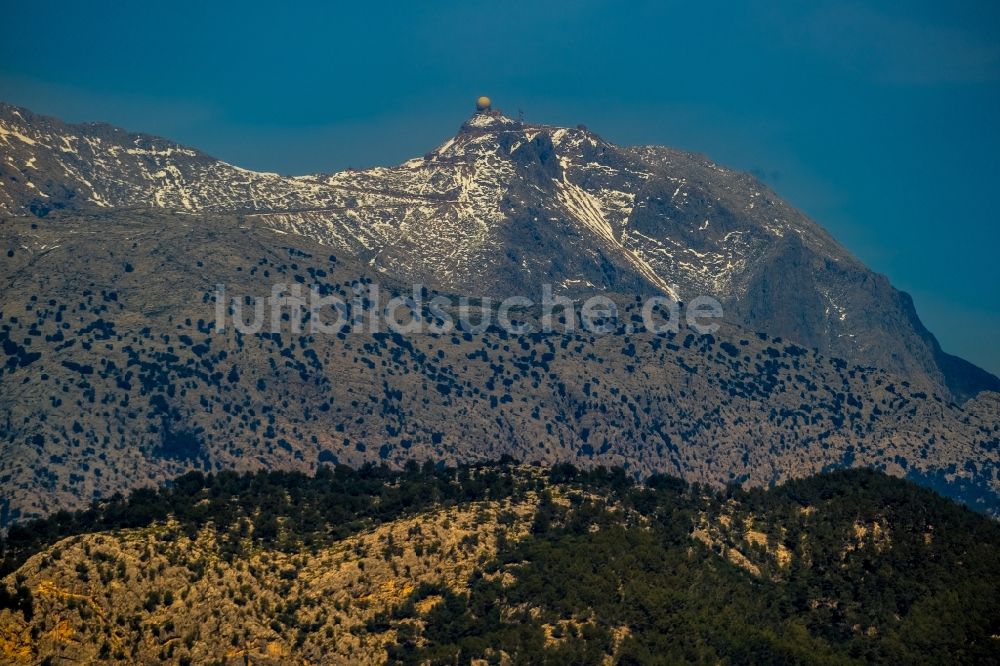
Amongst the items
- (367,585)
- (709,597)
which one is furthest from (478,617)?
(709,597)

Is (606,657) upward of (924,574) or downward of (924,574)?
downward

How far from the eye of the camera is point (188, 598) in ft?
572

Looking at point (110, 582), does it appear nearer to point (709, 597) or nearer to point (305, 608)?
point (305, 608)

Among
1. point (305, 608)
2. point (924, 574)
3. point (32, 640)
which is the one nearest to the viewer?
point (32, 640)

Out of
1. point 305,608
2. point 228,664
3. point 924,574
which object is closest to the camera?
point 228,664

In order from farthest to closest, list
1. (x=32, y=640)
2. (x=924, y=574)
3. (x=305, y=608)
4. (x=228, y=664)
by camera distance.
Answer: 1. (x=924, y=574)
2. (x=305, y=608)
3. (x=228, y=664)
4. (x=32, y=640)

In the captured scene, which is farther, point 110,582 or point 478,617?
point 478,617

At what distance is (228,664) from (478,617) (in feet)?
91.4

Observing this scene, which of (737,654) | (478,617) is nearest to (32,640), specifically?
(478,617)

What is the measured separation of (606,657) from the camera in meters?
177

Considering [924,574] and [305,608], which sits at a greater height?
[924,574]

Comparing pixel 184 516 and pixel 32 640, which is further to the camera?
pixel 184 516

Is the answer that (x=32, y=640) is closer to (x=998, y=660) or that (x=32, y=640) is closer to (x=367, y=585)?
(x=367, y=585)

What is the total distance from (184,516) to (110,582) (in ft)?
84.8
